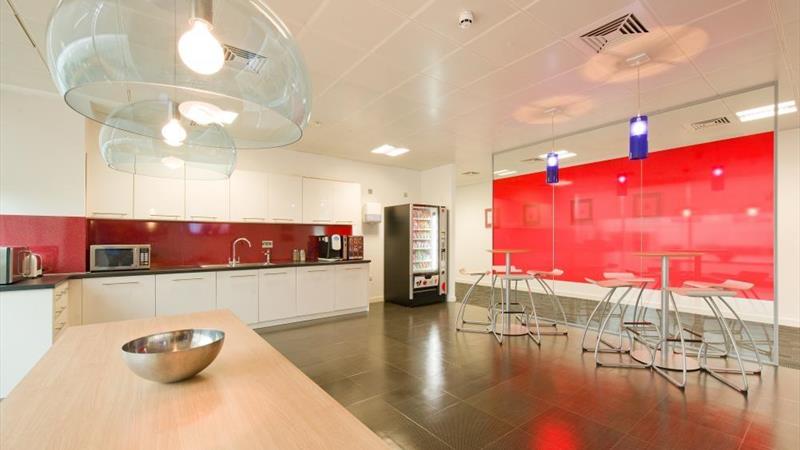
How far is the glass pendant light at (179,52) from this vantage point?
33.9 inches

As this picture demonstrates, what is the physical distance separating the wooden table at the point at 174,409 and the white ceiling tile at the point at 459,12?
224 centimetres

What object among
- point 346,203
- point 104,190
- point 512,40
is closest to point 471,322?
point 346,203

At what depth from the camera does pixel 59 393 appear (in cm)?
105

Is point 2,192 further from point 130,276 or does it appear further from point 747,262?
point 747,262

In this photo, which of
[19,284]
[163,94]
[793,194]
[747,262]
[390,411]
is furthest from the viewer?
[793,194]

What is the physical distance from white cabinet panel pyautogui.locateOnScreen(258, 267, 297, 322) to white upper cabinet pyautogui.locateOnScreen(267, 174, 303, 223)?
0.87m

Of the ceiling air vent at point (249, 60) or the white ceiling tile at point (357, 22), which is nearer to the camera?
the ceiling air vent at point (249, 60)

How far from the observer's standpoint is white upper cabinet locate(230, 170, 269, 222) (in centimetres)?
468

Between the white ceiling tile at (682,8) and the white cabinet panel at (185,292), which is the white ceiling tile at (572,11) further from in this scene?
the white cabinet panel at (185,292)

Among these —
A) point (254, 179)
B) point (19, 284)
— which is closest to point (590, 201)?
point (254, 179)

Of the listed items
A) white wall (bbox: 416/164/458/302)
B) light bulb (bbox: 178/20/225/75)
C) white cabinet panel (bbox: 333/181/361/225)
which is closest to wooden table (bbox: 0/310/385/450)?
light bulb (bbox: 178/20/225/75)

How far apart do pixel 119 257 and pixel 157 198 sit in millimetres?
806

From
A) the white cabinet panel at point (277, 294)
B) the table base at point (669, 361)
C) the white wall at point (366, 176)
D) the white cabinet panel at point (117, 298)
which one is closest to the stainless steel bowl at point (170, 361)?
the white cabinet panel at point (117, 298)

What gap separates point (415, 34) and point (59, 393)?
265 cm
